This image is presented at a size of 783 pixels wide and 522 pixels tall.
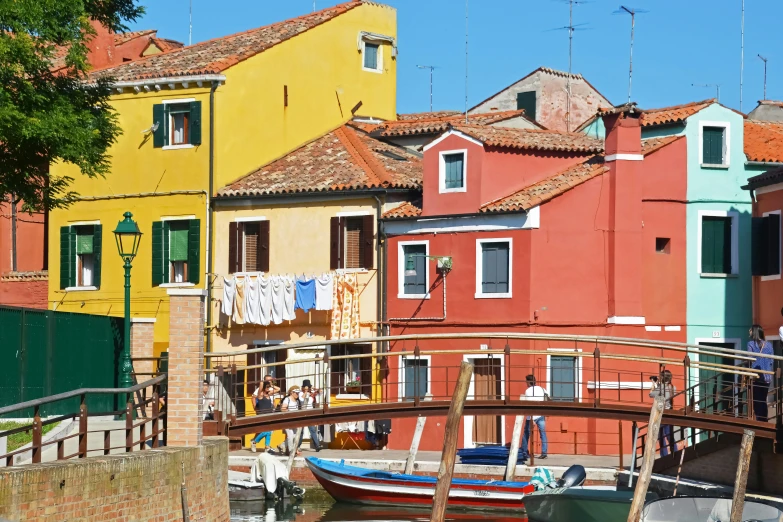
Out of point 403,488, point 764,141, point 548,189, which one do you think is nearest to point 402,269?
point 548,189

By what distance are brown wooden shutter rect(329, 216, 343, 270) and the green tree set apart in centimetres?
1222

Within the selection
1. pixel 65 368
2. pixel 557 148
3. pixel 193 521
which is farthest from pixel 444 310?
pixel 193 521

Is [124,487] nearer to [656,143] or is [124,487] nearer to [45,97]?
[45,97]

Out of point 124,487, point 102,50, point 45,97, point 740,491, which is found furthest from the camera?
point 102,50

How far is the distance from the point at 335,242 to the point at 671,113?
8529mm

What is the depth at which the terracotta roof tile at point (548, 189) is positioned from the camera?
3359 centimetres

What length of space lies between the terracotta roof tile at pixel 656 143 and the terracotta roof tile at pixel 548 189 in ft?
3.35

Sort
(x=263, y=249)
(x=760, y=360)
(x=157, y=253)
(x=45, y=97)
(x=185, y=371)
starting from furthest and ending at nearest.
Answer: (x=157, y=253) → (x=263, y=249) → (x=760, y=360) → (x=45, y=97) → (x=185, y=371)

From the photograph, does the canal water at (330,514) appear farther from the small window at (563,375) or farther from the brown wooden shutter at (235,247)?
the brown wooden shutter at (235,247)

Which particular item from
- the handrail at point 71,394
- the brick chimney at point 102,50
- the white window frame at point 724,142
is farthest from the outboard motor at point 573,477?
the brick chimney at point 102,50

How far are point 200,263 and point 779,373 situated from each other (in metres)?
17.0

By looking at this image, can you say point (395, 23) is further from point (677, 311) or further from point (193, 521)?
point (193, 521)

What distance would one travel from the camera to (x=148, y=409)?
2495cm

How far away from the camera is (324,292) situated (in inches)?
1412
